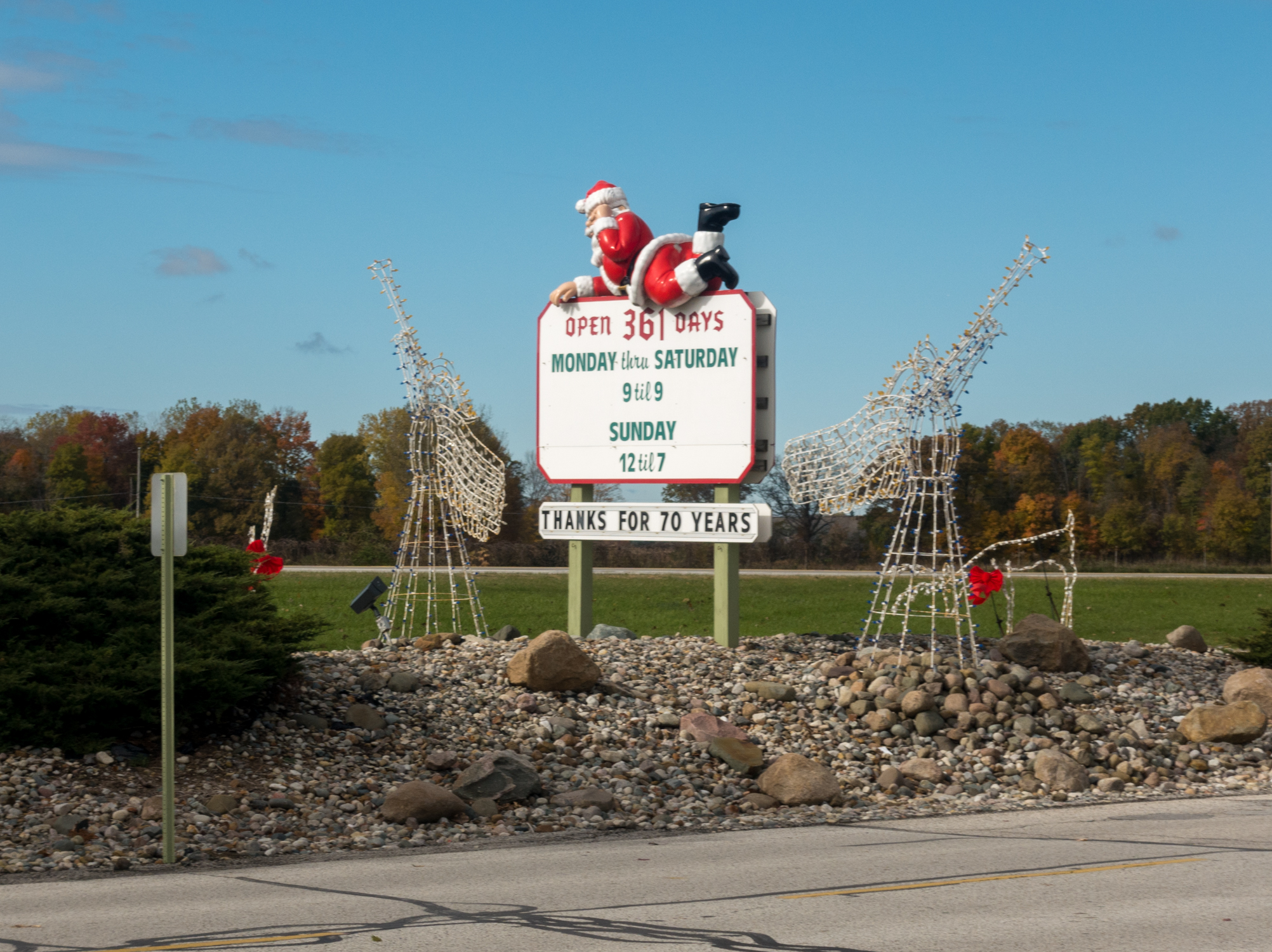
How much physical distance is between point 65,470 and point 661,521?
182ft

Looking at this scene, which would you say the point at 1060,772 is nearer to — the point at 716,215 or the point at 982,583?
the point at 982,583

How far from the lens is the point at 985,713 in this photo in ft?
39.9

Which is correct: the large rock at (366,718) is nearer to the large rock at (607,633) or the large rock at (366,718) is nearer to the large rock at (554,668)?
the large rock at (554,668)

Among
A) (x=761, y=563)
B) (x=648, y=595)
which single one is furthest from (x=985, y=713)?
(x=761, y=563)

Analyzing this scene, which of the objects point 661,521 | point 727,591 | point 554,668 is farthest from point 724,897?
point 727,591

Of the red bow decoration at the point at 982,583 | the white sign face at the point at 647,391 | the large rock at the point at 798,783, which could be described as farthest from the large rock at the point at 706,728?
the red bow decoration at the point at 982,583

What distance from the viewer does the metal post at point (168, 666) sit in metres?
7.86

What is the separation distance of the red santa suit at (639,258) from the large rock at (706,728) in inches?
194

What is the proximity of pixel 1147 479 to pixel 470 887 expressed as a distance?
206ft

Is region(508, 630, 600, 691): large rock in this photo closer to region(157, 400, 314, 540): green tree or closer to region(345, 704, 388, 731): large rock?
region(345, 704, 388, 731): large rock

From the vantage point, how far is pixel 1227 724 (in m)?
12.2

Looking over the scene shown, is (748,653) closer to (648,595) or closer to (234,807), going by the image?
(234,807)

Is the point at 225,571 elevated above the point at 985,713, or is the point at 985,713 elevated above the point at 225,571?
the point at 225,571

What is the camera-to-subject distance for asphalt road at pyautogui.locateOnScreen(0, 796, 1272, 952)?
598 centimetres
